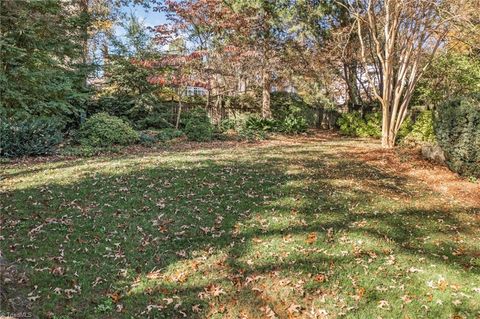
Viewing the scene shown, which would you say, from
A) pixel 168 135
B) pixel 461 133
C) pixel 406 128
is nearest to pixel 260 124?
pixel 168 135

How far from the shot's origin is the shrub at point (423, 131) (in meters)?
11.7

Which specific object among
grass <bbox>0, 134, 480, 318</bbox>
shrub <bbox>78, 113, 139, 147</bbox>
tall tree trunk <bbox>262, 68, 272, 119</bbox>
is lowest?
grass <bbox>0, 134, 480, 318</bbox>

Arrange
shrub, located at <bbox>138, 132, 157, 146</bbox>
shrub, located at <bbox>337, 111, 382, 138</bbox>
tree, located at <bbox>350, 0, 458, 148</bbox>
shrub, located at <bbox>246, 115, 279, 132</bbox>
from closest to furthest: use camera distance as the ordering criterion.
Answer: tree, located at <bbox>350, 0, 458, 148</bbox> → shrub, located at <bbox>138, 132, 157, 146</bbox> → shrub, located at <bbox>246, 115, 279, 132</bbox> → shrub, located at <bbox>337, 111, 382, 138</bbox>

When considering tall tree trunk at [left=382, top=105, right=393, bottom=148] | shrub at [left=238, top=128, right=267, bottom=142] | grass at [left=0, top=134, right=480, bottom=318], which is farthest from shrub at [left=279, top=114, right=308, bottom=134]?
grass at [left=0, top=134, right=480, bottom=318]

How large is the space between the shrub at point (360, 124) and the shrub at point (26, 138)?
1175 cm

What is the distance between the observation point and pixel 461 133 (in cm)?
745

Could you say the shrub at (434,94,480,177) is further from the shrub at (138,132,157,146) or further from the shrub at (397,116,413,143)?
the shrub at (138,132,157,146)

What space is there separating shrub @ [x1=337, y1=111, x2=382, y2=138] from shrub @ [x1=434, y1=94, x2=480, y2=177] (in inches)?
275

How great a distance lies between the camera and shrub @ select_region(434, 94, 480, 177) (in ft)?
23.4

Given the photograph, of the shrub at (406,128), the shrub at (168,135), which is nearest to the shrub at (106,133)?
the shrub at (168,135)

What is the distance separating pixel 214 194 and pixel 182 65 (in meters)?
7.40

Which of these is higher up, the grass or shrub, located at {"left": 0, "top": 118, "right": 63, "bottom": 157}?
shrub, located at {"left": 0, "top": 118, "right": 63, "bottom": 157}

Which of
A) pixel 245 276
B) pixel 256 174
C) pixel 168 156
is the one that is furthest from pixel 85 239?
pixel 168 156

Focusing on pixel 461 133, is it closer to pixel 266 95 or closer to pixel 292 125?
pixel 292 125
